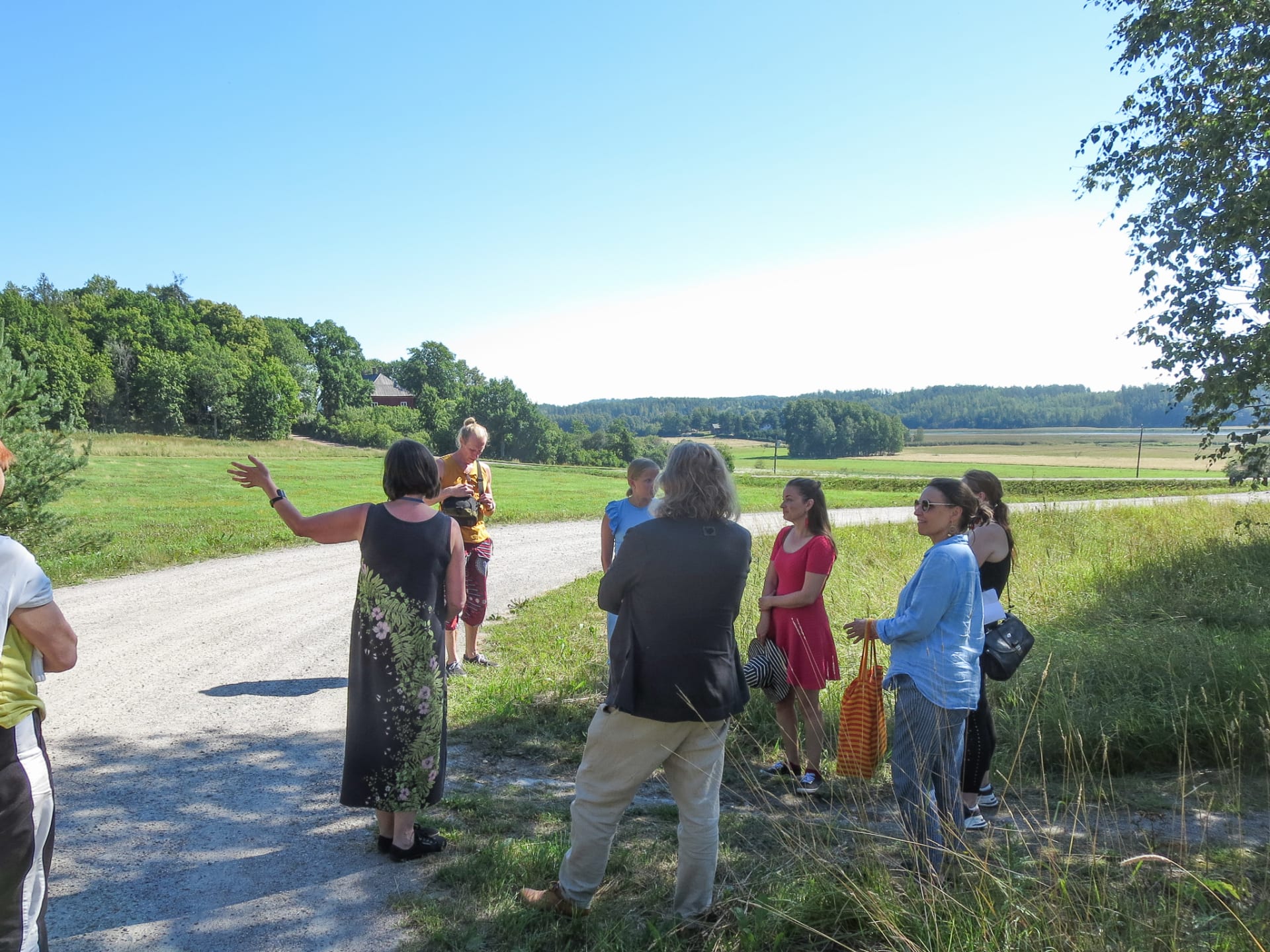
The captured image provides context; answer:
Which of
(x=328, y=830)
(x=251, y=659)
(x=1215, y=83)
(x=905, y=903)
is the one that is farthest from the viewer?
(x=1215, y=83)

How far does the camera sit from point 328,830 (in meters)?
4.37

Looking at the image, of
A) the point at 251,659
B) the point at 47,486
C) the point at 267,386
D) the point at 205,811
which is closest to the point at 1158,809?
the point at 205,811

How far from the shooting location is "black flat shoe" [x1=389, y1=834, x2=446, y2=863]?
4008 millimetres

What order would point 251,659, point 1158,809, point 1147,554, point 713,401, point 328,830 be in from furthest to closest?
point 713,401
point 1147,554
point 251,659
point 1158,809
point 328,830

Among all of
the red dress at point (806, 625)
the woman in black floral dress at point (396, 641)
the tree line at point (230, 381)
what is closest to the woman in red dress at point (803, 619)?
the red dress at point (806, 625)

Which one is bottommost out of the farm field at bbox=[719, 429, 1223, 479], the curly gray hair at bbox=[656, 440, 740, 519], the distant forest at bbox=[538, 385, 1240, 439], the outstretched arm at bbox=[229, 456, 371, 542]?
the farm field at bbox=[719, 429, 1223, 479]

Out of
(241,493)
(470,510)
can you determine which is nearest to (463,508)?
(470,510)

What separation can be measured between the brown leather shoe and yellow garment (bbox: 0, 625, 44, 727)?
2.03 metres

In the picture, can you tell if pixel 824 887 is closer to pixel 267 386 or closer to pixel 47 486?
pixel 47 486

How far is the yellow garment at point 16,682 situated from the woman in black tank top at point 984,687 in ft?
13.9

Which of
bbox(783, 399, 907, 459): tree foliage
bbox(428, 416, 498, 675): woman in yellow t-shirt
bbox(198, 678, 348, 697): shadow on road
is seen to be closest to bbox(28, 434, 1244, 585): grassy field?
bbox(198, 678, 348, 697): shadow on road

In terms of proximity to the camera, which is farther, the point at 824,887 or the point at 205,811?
the point at 205,811

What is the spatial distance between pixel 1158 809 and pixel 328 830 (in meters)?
4.80

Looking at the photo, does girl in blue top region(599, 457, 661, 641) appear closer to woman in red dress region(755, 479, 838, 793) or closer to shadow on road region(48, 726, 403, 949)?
woman in red dress region(755, 479, 838, 793)
